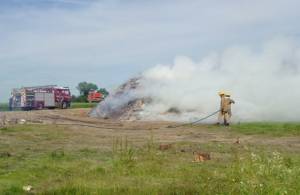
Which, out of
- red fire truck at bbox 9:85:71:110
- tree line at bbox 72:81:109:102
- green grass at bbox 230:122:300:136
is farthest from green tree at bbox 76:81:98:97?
green grass at bbox 230:122:300:136

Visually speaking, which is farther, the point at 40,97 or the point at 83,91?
the point at 83,91

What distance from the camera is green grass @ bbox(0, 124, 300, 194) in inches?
370

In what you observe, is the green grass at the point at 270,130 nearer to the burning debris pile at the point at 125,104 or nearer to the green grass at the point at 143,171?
the green grass at the point at 143,171

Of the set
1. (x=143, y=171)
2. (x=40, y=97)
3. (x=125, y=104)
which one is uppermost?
(x=40, y=97)

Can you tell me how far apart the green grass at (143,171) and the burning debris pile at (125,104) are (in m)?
23.9

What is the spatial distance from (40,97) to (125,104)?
1670 centimetres

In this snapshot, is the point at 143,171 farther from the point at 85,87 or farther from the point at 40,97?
the point at 85,87

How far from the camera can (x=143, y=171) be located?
13.9m

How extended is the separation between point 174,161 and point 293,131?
11791 millimetres

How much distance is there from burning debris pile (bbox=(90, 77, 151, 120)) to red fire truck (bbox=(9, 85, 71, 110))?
39.6 feet

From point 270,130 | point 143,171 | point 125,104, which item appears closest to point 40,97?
point 125,104

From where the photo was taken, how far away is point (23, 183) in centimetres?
1271

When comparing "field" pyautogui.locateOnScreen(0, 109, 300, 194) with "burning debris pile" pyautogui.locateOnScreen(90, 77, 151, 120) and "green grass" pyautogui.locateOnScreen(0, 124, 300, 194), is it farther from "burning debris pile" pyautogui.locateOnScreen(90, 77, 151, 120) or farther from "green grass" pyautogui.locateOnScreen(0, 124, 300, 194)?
"burning debris pile" pyautogui.locateOnScreen(90, 77, 151, 120)

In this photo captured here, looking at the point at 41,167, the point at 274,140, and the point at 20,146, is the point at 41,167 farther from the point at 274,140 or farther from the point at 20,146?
the point at 274,140
